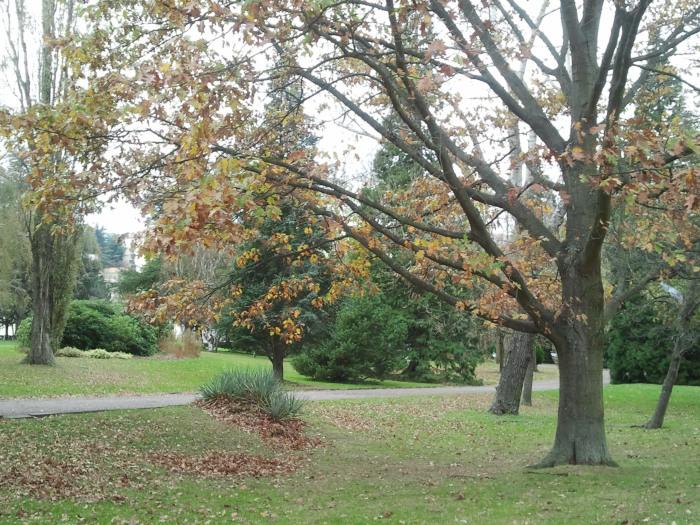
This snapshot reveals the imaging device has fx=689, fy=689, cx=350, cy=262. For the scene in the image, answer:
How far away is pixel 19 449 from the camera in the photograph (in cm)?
934

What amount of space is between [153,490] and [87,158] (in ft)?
13.8

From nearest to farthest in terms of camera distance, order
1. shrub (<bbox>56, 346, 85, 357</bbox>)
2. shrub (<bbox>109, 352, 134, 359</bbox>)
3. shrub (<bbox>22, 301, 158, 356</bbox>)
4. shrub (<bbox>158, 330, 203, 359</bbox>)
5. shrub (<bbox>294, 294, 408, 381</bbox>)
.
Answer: shrub (<bbox>294, 294, 408, 381</bbox>), shrub (<bbox>56, 346, 85, 357</bbox>), shrub (<bbox>109, 352, 134, 359</bbox>), shrub (<bbox>22, 301, 158, 356</bbox>), shrub (<bbox>158, 330, 203, 359</bbox>)

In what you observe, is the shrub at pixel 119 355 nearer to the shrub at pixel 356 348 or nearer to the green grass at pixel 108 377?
the green grass at pixel 108 377

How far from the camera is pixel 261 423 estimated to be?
13.1 meters

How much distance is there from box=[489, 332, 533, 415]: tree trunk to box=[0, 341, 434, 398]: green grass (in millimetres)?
7668

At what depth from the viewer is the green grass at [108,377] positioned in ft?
56.3

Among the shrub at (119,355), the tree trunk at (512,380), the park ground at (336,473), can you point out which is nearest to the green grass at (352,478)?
the park ground at (336,473)

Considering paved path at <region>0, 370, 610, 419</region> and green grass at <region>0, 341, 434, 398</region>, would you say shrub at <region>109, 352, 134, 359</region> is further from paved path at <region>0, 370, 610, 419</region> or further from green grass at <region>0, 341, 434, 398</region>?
paved path at <region>0, 370, 610, 419</region>

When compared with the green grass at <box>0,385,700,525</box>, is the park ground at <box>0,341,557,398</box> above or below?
above

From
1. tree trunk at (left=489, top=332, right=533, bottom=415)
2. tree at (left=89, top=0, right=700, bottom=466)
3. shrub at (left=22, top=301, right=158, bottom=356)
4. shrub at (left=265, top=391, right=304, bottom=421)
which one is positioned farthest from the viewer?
shrub at (left=22, top=301, right=158, bottom=356)

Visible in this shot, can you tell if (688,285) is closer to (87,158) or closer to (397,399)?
(397,399)

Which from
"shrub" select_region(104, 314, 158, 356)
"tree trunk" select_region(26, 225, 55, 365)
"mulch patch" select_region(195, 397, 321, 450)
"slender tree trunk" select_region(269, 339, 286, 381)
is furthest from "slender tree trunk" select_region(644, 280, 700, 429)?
"shrub" select_region(104, 314, 158, 356)

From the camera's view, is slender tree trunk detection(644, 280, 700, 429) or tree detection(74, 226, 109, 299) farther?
tree detection(74, 226, 109, 299)

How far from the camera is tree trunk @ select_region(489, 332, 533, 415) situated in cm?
1739
